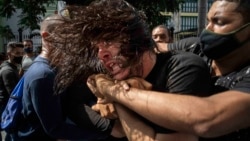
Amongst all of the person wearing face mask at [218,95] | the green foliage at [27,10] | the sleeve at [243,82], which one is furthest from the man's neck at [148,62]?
the green foliage at [27,10]

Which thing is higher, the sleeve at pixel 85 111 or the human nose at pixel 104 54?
the human nose at pixel 104 54

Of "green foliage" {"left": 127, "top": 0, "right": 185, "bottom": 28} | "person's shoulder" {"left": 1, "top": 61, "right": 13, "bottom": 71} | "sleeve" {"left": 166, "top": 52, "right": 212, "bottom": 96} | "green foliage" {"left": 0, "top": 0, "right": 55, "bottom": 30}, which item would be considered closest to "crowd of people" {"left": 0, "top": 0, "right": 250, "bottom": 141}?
"sleeve" {"left": 166, "top": 52, "right": 212, "bottom": 96}

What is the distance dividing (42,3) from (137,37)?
44.0 ft

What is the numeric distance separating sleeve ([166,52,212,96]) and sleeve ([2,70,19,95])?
169 inches

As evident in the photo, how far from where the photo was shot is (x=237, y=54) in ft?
6.39

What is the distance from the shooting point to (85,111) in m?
2.10

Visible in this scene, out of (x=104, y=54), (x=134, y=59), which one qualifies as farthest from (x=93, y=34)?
(x=134, y=59)

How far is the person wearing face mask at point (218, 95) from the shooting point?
1.51m

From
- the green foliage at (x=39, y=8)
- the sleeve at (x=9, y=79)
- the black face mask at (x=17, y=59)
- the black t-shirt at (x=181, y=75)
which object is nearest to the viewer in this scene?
the black t-shirt at (x=181, y=75)

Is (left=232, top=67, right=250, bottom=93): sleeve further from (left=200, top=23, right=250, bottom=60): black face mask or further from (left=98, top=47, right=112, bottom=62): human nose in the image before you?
(left=98, top=47, right=112, bottom=62): human nose

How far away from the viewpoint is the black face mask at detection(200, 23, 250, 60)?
1889mm

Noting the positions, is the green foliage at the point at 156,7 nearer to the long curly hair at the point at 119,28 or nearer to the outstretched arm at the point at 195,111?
the long curly hair at the point at 119,28

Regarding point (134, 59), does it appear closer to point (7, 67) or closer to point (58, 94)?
point (58, 94)

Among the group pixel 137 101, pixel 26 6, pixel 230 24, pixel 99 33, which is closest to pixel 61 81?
pixel 99 33
